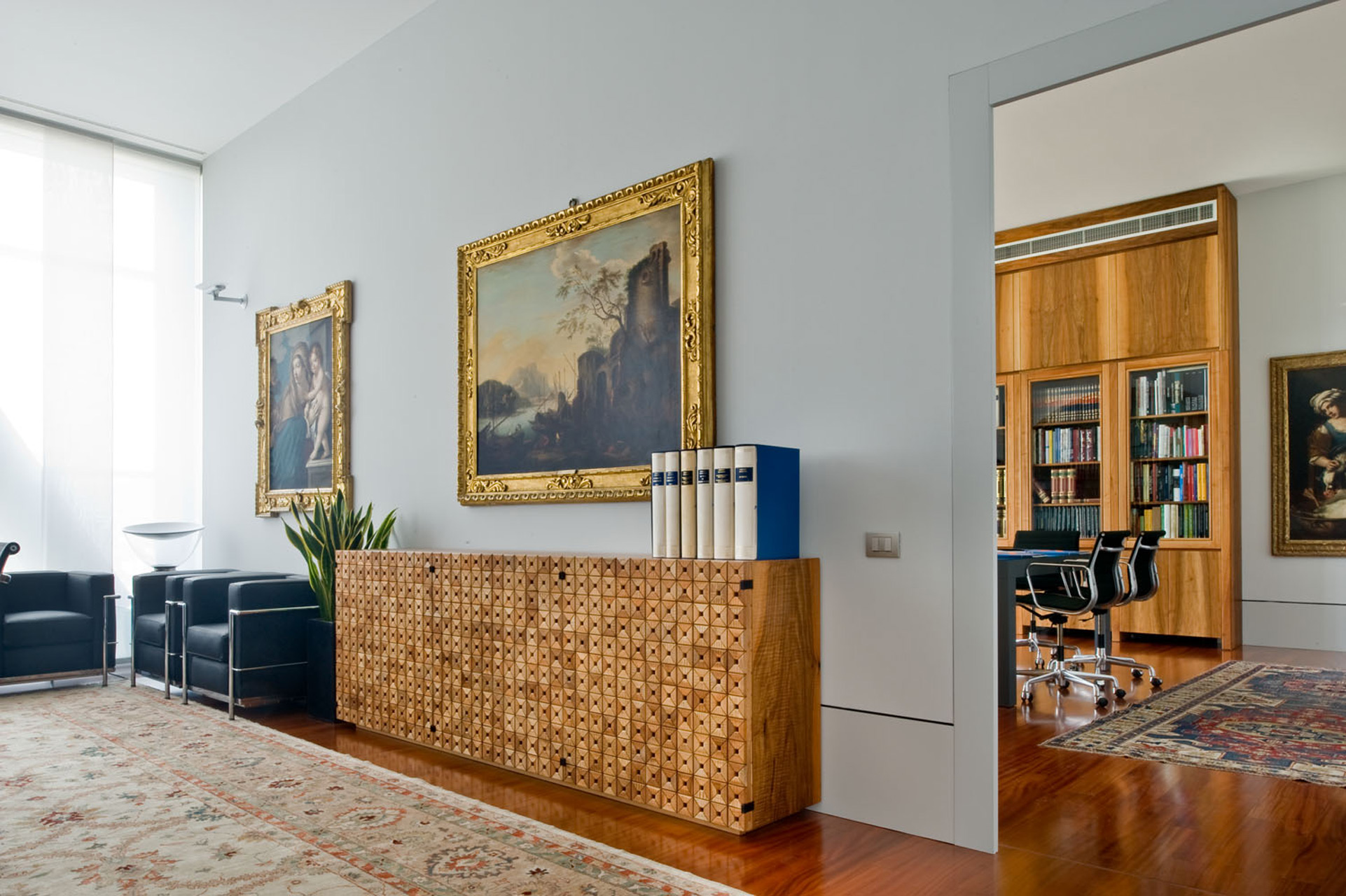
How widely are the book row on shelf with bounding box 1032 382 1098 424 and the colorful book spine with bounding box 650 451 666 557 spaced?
6.56 metres

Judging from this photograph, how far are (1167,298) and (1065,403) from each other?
1292 millimetres

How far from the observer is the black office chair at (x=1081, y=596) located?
6.04 metres

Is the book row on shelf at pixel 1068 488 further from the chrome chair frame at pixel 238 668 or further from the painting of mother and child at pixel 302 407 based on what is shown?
the chrome chair frame at pixel 238 668

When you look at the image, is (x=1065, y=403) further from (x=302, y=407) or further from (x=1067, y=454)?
(x=302, y=407)

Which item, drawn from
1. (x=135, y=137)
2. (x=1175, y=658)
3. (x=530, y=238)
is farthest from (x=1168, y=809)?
(x=135, y=137)

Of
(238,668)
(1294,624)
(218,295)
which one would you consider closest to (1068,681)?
(1294,624)

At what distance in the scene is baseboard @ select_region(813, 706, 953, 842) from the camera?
11.1ft

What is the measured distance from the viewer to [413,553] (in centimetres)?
499

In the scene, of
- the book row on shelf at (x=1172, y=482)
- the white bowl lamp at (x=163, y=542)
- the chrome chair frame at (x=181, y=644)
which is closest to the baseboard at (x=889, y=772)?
Result: the chrome chair frame at (x=181, y=644)

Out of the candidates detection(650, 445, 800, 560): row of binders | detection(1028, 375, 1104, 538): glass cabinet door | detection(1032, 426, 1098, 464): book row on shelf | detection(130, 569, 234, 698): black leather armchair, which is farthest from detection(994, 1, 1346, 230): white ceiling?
detection(130, 569, 234, 698): black leather armchair

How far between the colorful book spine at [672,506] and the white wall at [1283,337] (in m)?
7.18

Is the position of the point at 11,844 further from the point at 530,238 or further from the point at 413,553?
the point at 530,238

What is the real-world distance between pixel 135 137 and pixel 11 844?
667 cm

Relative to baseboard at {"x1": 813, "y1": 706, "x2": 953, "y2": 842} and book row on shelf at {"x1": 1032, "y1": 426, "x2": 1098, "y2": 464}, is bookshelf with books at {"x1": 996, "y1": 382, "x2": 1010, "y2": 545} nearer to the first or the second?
book row on shelf at {"x1": 1032, "y1": 426, "x2": 1098, "y2": 464}
